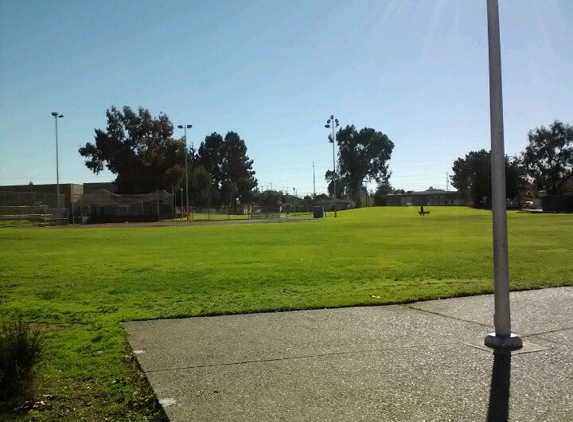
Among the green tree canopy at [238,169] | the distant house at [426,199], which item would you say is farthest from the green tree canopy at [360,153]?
the green tree canopy at [238,169]

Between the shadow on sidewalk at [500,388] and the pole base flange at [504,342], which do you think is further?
the pole base flange at [504,342]

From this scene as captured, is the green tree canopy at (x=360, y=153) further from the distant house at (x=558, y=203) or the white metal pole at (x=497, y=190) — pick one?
the white metal pole at (x=497, y=190)

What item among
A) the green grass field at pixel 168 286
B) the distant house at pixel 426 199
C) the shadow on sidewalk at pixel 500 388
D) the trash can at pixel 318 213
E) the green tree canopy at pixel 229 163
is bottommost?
the shadow on sidewalk at pixel 500 388

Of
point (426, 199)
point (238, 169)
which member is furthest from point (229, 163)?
point (426, 199)

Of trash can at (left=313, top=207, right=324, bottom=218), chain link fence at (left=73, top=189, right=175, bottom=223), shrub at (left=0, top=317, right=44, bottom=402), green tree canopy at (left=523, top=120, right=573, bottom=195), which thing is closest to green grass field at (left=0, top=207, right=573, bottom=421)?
Result: shrub at (left=0, top=317, right=44, bottom=402)

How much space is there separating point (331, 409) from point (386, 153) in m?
138

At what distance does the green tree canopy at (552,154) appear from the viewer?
328 feet

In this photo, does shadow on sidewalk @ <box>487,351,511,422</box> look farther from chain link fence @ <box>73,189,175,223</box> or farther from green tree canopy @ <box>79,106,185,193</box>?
green tree canopy @ <box>79,106,185,193</box>

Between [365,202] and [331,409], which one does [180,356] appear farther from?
[365,202]

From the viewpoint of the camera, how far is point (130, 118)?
8800 cm

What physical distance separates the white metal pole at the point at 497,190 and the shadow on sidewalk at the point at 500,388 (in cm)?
49

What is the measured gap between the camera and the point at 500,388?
4.99m

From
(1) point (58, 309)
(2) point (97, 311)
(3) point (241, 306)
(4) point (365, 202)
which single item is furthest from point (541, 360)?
(4) point (365, 202)

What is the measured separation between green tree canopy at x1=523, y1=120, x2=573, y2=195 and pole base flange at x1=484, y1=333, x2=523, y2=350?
102 meters
